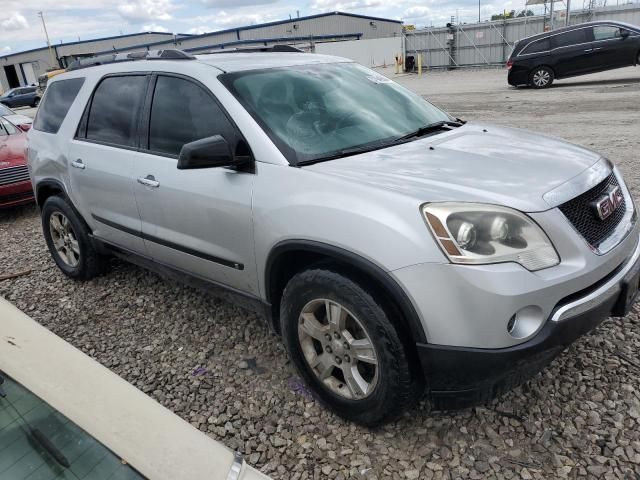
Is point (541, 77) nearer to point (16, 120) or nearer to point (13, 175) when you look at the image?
point (16, 120)

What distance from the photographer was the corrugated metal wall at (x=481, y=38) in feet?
85.1

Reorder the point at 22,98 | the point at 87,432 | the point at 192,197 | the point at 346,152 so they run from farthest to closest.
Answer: the point at 22,98, the point at 192,197, the point at 346,152, the point at 87,432

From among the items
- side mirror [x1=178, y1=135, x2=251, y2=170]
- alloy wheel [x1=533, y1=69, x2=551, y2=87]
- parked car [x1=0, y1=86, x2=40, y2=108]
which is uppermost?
side mirror [x1=178, y1=135, x2=251, y2=170]

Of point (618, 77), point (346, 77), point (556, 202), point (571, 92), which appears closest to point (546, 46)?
point (571, 92)

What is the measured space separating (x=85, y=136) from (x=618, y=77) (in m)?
18.0

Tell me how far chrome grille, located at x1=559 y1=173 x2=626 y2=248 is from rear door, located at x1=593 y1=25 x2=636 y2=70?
1526cm

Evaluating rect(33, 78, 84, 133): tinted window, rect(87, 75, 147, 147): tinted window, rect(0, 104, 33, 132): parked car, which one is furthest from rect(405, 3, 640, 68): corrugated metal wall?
rect(87, 75, 147, 147): tinted window

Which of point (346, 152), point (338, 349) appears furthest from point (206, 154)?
point (338, 349)

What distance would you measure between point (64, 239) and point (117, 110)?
5.01 ft

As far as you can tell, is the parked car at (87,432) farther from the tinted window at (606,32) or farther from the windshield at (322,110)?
the tinted window at (606,32)

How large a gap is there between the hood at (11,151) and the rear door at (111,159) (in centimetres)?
367

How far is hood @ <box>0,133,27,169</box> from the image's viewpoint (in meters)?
7.12

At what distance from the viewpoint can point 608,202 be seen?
2486mm

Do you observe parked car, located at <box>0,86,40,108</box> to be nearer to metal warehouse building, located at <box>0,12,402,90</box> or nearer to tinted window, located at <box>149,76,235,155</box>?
metal warehouse building, located at <box>0,12,402,90</box>
